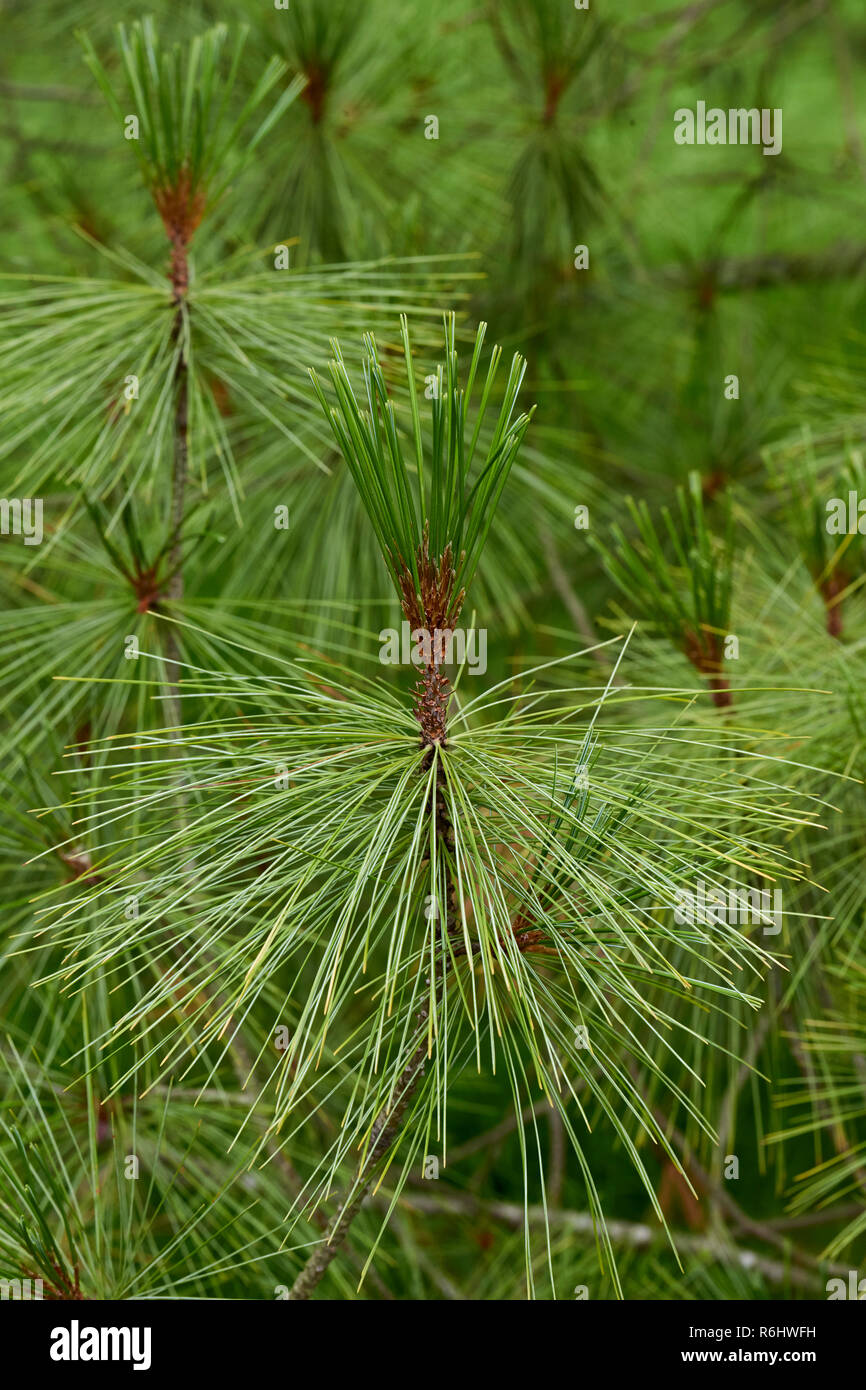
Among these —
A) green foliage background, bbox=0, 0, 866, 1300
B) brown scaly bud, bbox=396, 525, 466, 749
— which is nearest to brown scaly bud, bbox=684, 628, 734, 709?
green foliage background, bbox=0, 0, 866, 1300

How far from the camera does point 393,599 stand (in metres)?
0.87

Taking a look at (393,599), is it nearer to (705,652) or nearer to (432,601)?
(705,652)

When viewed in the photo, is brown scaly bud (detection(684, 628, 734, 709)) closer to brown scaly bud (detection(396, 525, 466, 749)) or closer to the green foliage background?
the green foliage background

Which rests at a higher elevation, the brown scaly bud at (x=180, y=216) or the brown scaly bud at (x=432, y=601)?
A: the brown scaly bud at (x=180, y=216)

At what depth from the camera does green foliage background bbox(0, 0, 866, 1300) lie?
1.91 feet

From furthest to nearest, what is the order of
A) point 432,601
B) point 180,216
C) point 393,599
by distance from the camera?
point 393,599, point 180,216, point 432,601

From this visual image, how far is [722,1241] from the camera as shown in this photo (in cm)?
93

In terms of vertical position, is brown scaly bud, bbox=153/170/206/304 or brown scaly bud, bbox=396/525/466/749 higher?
brown scaly bud, bbox=153/170/206/304

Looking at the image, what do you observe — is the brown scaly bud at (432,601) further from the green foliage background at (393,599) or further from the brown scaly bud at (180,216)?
the brown scaly bud at (180,216)

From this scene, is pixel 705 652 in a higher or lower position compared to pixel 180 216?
lower

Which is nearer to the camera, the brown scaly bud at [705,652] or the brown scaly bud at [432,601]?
the brown scaly bud at [432,601]

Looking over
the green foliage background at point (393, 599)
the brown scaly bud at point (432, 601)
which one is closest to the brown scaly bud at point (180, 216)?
the green foliage background at point (393, 599)

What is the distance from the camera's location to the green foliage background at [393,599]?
1.91ft

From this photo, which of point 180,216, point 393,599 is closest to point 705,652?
point 393,599
